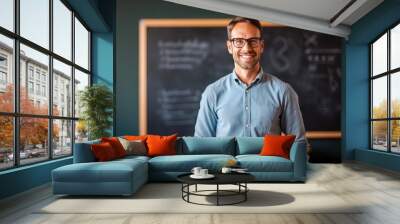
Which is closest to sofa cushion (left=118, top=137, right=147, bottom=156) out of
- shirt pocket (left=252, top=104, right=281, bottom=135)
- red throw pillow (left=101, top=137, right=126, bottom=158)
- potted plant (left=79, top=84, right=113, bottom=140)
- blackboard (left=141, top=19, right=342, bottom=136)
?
red throw pillow (left=101, top=137, right=126, bottom=158)

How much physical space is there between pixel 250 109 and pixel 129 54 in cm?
288

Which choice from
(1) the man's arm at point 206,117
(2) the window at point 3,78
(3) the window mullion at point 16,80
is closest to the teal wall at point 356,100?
(1) the man's arm at point 206,117

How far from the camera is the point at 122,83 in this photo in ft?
29.0

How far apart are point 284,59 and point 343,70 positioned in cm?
152

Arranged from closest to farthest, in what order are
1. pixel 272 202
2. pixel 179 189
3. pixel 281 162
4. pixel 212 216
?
pixel 212 216
pixel 272 202
pixel 179 189
pixel 281 162

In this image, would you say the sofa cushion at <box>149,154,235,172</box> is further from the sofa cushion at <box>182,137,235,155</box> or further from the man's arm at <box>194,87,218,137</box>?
the man's arm at <box>194,87,218,137</box>

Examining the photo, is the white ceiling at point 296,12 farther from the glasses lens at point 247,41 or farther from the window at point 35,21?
the window at point 35,21

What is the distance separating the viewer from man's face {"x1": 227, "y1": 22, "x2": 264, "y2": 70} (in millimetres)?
8484

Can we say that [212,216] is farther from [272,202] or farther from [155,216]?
[272,202]

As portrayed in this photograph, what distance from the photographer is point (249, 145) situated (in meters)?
6.77

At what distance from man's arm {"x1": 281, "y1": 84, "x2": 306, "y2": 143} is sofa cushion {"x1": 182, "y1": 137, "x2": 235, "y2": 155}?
165cm

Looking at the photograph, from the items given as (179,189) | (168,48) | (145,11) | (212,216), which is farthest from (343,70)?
(212,216)

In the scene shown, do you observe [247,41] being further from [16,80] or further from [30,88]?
[16,80]

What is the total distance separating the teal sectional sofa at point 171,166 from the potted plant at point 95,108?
1689 millimetres
